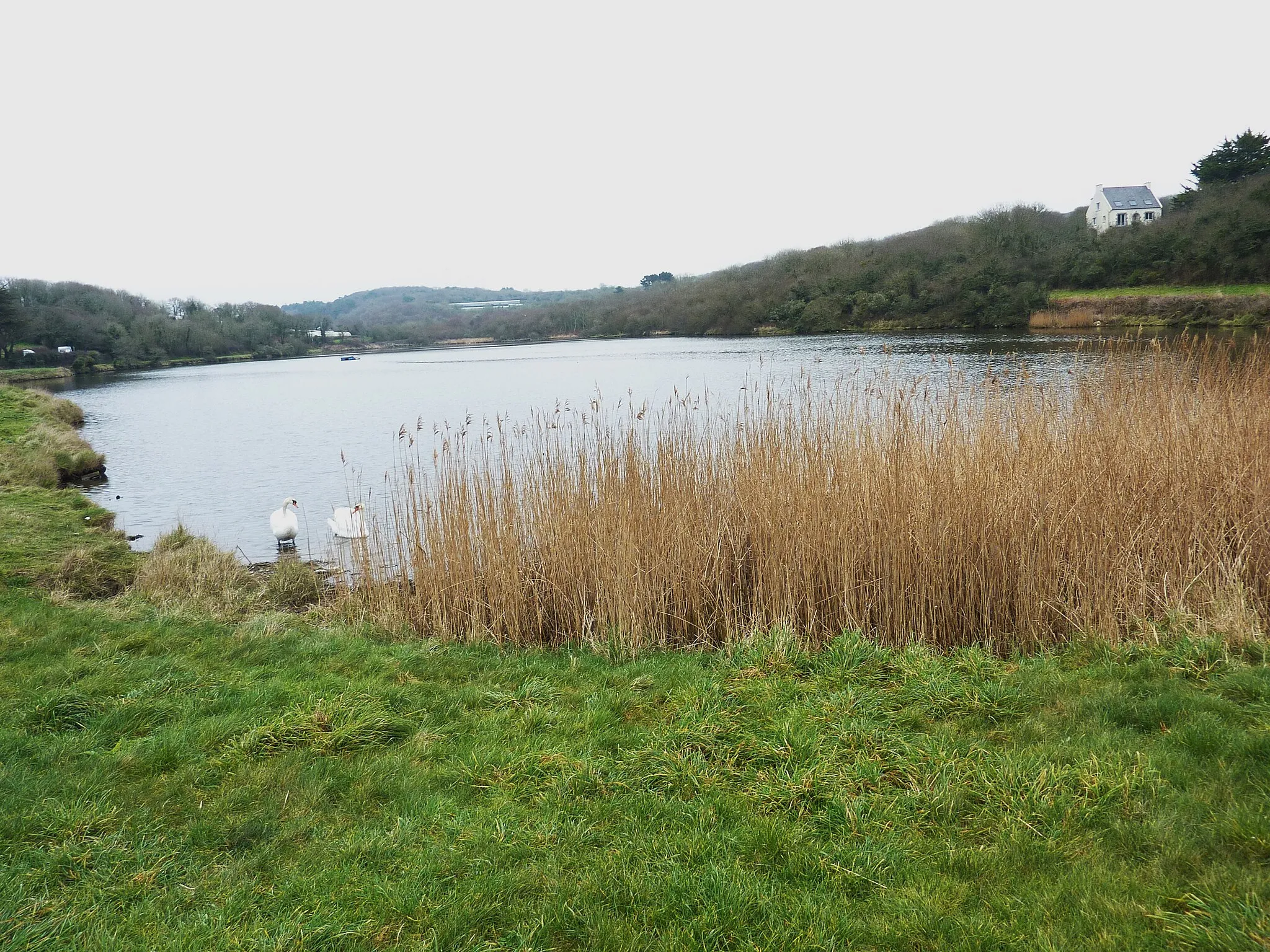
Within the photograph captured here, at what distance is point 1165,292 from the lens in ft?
141

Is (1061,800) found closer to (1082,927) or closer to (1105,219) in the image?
(1082,927)

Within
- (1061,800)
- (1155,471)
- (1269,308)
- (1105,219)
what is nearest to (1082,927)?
(1061,800)

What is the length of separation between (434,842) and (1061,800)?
2.55 metres

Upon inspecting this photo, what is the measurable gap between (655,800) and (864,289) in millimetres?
64393

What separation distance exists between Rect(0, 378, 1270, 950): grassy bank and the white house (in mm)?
85651

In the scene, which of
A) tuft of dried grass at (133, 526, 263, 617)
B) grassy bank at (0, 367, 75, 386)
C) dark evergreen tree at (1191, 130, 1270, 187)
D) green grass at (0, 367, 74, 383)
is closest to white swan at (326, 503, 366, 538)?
tuft of dried grass at (133, 526, 263, 617)

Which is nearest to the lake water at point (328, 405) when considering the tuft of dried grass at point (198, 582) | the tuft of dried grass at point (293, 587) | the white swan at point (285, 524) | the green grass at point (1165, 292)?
the white swan at point (285, 524)

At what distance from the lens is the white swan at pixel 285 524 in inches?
467

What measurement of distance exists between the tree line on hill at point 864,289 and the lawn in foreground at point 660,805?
4948 centimetres

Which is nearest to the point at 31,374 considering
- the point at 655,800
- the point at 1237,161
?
the point at 655,800

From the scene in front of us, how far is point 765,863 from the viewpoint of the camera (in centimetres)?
287

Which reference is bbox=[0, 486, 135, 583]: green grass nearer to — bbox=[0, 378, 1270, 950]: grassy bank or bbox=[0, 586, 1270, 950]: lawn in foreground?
bbox=[0, 378, 1270, 950]: grassy bank

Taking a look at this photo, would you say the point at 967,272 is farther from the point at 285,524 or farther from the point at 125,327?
the point at 125,327

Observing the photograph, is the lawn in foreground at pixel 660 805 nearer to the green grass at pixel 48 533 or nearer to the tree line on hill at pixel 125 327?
the green grass at pixel 48 533
